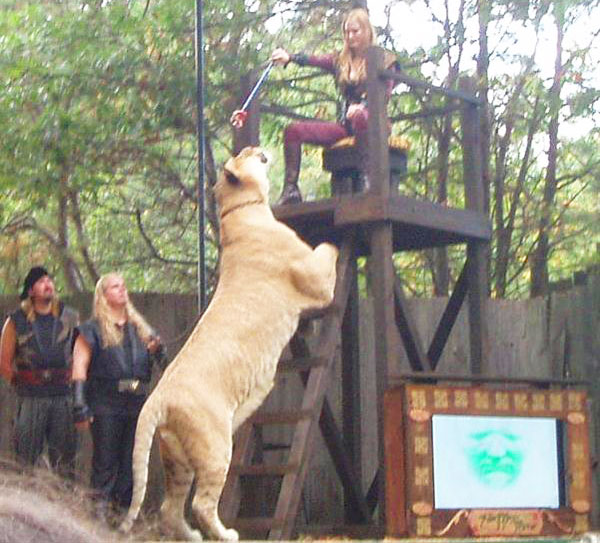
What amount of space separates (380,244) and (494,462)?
4.40 feet

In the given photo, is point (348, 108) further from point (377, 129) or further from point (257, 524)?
point (257, 524)

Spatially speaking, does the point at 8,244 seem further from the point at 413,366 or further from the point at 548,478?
the point at 548,478

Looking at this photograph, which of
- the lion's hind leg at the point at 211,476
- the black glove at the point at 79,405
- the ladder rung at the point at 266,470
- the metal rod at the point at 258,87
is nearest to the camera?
the lion's hind leg at the point at 211,476

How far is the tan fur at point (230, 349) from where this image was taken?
6.13m

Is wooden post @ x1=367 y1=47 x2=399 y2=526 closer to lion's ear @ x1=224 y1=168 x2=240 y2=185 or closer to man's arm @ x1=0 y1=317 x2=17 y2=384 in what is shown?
lion's ear @ x1=224 y1=168 x2=240 y2=185

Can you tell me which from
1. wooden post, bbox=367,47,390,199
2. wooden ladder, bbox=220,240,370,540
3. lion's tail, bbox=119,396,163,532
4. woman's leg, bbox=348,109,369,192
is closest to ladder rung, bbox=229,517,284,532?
wooden ladder, bbox=220,240,370,540

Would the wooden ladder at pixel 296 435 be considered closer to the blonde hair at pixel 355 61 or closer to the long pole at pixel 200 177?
the long pole at pixel 200 177

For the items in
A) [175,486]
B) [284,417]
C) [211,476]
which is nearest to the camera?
[211,476]

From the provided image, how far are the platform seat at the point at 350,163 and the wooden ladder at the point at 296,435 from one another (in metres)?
0.46

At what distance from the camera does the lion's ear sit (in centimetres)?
692

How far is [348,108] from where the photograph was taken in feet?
26.2

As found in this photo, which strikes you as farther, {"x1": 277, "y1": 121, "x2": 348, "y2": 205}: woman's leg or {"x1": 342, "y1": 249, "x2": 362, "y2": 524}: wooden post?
{"x1": 342, "y1": 249, "x2": 362, "y2": 524}: wooden post

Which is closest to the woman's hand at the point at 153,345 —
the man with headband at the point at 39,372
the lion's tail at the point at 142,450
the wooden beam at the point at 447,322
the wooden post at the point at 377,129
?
the man with headband at the point at 39,372

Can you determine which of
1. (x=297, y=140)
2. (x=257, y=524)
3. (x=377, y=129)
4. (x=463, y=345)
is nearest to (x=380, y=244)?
(x=377, y=129)
